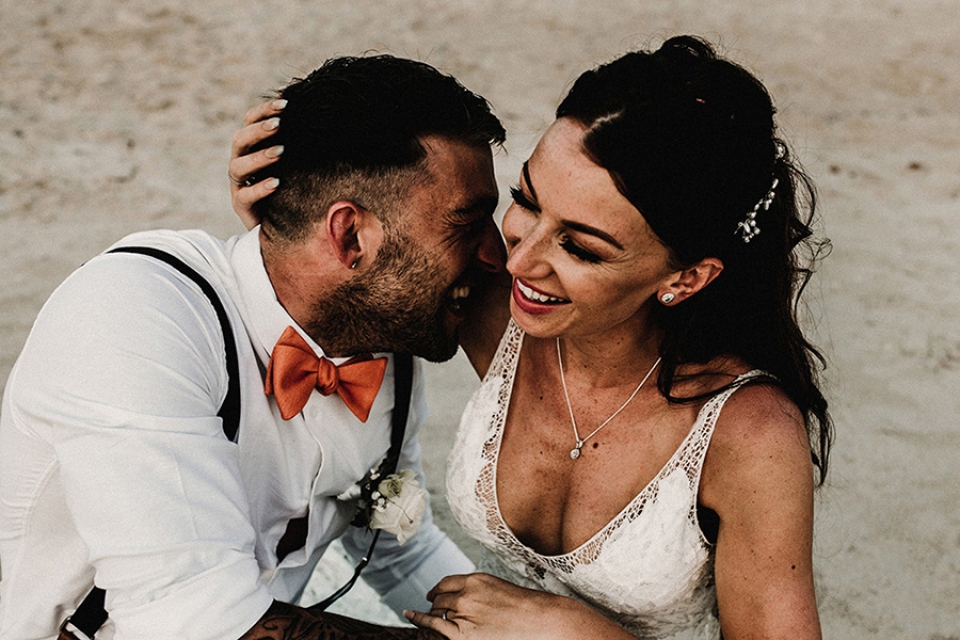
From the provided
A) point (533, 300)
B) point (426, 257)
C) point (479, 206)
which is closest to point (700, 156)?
point (533, 300)

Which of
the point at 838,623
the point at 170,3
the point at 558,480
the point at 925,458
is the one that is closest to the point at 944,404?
the point at 925,458

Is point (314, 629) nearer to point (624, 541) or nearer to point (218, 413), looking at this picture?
point (218, 413)

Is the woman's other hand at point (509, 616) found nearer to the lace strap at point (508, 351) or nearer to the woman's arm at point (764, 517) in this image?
the woman's arm at point (764, 517)

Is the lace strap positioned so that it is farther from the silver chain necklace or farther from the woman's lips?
the woman's lips

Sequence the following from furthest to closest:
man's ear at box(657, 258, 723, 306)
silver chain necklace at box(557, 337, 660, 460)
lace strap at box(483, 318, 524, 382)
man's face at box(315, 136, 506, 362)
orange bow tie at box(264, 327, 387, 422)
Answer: lace strap at box(483, 318, 524, 382), silver chain necklace at box(557, 337, 660, 460), man's face at box(315, 136, 506, 362), orange bow tie at box(264, 327, 387, 422), man's ear at box(657, 258, 723, 306)

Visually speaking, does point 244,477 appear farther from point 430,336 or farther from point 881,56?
point 881,56

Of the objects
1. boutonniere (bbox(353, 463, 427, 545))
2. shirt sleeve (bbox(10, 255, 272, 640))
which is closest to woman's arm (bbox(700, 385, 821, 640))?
boutonniere (bbox(353, 463, 427, 545))

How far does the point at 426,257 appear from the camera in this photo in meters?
2.64

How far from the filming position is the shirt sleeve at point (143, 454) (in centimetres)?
208

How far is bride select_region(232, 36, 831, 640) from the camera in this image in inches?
87.7

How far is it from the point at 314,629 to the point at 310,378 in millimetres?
665

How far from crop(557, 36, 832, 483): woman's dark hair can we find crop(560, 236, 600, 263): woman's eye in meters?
0.16

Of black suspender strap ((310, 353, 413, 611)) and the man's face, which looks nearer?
the man's face

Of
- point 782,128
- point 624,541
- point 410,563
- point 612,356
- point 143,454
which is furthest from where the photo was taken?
point 782,128
